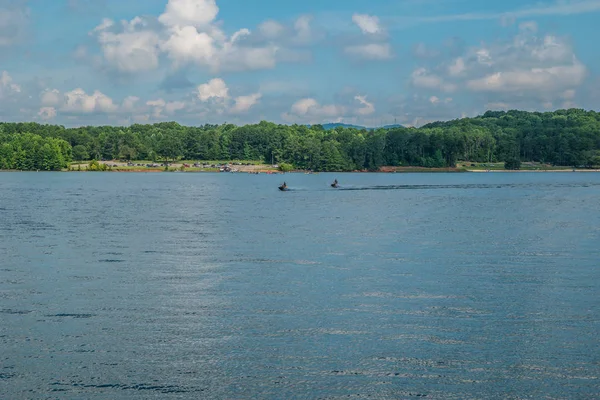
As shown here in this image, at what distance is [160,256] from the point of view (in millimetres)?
52562

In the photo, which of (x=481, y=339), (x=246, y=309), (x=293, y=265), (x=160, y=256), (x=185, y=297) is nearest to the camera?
(x=481, y=339)

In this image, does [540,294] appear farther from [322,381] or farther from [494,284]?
[322,381]

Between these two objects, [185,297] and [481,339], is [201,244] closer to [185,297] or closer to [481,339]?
[185,297]

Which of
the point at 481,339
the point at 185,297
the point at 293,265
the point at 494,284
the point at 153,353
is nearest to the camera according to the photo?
the point at 153,353

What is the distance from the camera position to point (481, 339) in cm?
2984

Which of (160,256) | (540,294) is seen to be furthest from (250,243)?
(540,294)

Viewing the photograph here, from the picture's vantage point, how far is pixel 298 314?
33.9 metres

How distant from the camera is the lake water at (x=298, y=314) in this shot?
982 inches

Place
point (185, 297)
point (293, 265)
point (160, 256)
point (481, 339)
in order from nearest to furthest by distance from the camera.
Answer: point (481, 339), point (185, 297), point (293, 265), point (160, 256)

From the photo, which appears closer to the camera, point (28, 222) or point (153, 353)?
point (153, 353)

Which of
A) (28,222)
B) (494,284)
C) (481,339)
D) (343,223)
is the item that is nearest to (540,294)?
(494,284)

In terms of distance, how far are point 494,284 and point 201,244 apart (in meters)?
26.9

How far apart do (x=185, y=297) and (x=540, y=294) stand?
63.9 feet

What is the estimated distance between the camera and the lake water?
24938 mm
